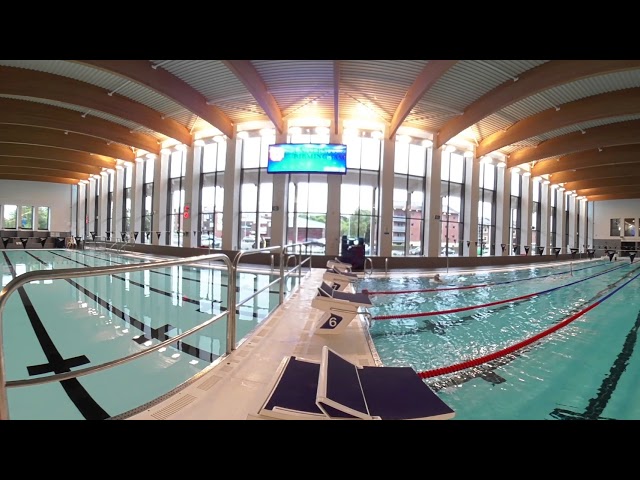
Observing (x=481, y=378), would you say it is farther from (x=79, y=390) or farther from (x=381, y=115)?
(x=381, y=115)

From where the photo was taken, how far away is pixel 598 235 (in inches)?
1020

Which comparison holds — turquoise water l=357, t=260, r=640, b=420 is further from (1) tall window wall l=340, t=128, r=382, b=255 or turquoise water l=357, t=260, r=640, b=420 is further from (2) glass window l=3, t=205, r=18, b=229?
(2) glass window l=3, t=205, r=18, b=229

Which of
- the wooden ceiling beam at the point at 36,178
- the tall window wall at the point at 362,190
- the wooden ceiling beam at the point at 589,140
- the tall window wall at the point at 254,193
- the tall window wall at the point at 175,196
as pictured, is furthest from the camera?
the wooden ceiling beam at the point at 36,178

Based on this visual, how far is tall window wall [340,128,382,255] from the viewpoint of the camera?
13859 mm

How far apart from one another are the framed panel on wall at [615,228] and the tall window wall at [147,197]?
3821 centimetres

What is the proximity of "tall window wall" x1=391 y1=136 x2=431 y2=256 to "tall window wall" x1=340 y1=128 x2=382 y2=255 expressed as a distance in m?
1.10

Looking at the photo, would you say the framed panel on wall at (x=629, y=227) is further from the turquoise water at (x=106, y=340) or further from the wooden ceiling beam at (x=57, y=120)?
the wooden ceiling beam at (x=57, y=120)

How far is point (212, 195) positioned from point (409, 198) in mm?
10751

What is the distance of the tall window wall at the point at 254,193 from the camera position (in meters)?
14.1

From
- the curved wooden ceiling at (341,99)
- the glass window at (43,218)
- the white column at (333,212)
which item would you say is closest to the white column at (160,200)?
the curved wooden ceiling at (341,99)

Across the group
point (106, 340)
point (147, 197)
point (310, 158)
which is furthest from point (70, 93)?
point (106, 340)

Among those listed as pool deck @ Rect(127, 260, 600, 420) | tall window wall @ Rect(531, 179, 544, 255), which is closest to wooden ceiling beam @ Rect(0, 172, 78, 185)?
pool deck @ Rect(127, 260, 600, 420)

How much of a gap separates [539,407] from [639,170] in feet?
73.3

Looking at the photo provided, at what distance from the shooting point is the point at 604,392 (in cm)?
248
